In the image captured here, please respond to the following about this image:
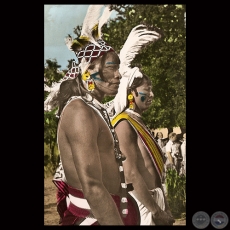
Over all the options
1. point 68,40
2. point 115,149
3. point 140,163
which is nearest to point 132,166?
point 140,163

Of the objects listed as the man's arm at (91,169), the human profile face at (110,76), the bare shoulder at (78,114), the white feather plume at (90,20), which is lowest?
the man's arm at (91,169)

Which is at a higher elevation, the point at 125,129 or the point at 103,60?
the point at 103,60

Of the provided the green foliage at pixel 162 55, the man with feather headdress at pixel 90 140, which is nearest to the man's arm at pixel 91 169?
the man with feather headdress at pixel 90 140

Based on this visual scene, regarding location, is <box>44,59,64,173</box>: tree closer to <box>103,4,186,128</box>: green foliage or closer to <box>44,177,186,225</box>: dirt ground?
<box>44,177,186,225</box>: dirt ground

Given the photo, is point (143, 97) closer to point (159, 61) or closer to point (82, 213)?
point (159, 61)

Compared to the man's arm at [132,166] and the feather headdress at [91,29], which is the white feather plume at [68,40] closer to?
the feather headdress at [91,29]

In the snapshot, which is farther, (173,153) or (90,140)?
(173,153)

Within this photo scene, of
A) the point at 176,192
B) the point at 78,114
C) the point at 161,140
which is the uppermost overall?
the point at 78,114

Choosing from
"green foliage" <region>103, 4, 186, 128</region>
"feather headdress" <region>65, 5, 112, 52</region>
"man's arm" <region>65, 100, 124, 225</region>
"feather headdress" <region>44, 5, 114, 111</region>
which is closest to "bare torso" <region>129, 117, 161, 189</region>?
"green foliage" <region>103, 4, 186, 128</region>

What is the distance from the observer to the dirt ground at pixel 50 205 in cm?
391

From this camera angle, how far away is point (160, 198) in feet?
12.9

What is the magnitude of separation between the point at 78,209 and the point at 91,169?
1.28 feet

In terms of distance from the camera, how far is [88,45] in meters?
3.92

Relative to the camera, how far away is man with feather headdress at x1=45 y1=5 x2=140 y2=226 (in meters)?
3.85
